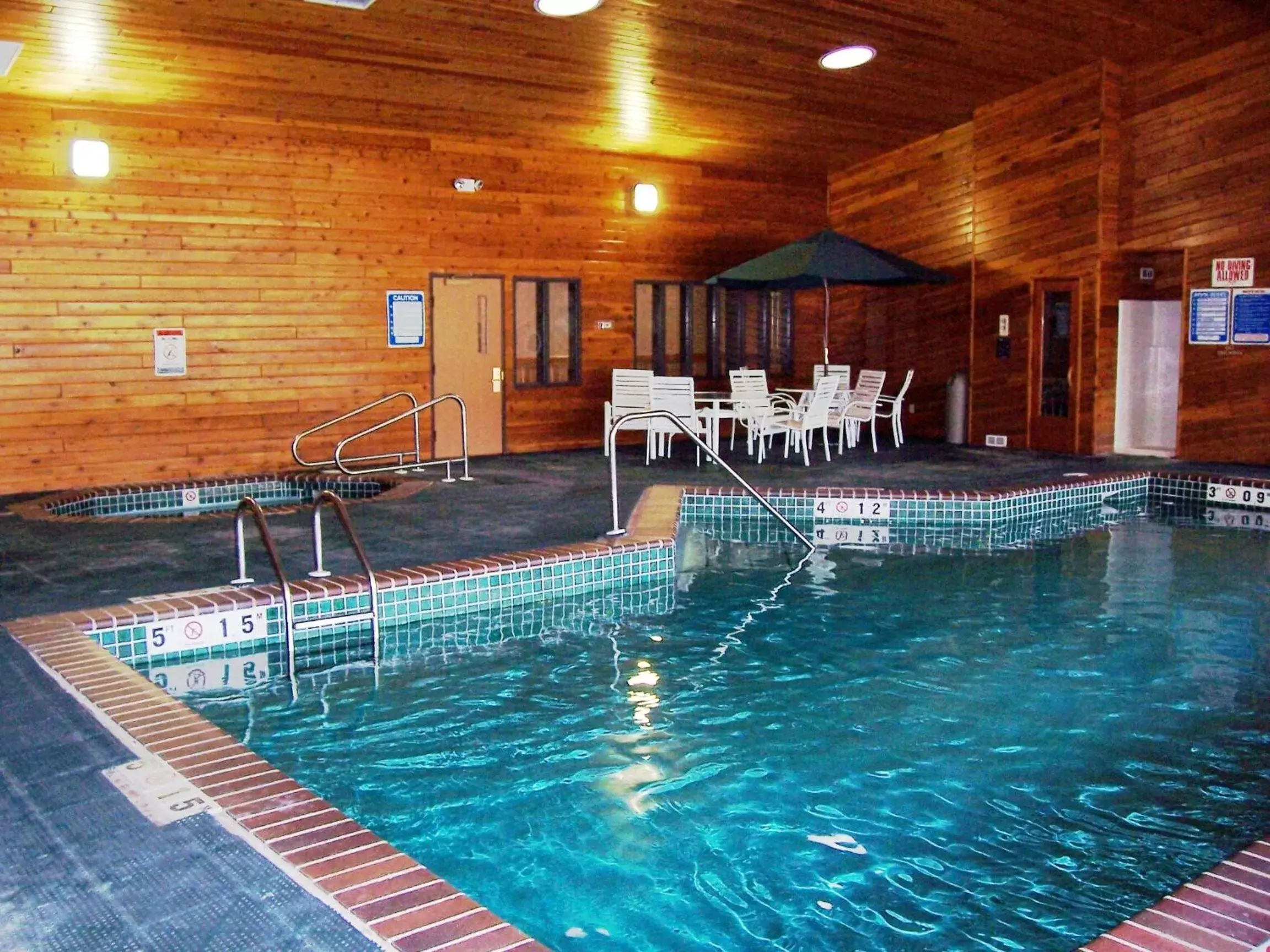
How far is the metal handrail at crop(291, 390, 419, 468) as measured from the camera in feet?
Result: 34.1

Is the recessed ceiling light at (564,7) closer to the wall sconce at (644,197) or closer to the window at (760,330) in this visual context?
the wall sconce at (644,197)

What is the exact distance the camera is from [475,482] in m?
9.78

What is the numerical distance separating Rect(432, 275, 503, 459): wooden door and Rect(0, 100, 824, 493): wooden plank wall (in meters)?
0.14

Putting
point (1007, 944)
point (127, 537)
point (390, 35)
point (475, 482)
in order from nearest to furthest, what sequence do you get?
point (1007, 944)
point (127, 537)
point (390, 35)
point (475, 482)

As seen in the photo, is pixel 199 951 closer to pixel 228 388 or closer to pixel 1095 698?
pixel 1095 698

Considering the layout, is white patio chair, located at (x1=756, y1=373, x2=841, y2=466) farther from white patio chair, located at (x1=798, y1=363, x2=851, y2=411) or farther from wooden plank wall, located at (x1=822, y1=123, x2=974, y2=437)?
wooden plank wall, located at (x1=822, y1=123, x2=974, y2=437)

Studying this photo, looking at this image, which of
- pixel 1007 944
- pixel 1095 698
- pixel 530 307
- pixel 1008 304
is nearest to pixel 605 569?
pixel 1095 698

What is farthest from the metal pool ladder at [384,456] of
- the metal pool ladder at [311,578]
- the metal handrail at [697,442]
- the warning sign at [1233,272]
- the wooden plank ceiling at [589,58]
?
the warning sign at [1233,272]

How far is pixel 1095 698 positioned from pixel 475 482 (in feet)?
19.9

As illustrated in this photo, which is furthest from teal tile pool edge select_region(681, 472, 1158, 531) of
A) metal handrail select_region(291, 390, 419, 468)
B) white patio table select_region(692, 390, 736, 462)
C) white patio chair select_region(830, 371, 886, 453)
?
metal handrail select_region(291, 390, 419, 468)

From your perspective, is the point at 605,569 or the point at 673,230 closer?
the point at 605,569

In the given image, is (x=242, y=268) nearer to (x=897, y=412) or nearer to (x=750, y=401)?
(x=750, y=401)

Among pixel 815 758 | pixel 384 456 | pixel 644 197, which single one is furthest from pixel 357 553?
pixel 644 197

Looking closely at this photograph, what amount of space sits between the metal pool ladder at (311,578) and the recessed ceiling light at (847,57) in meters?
6.48
